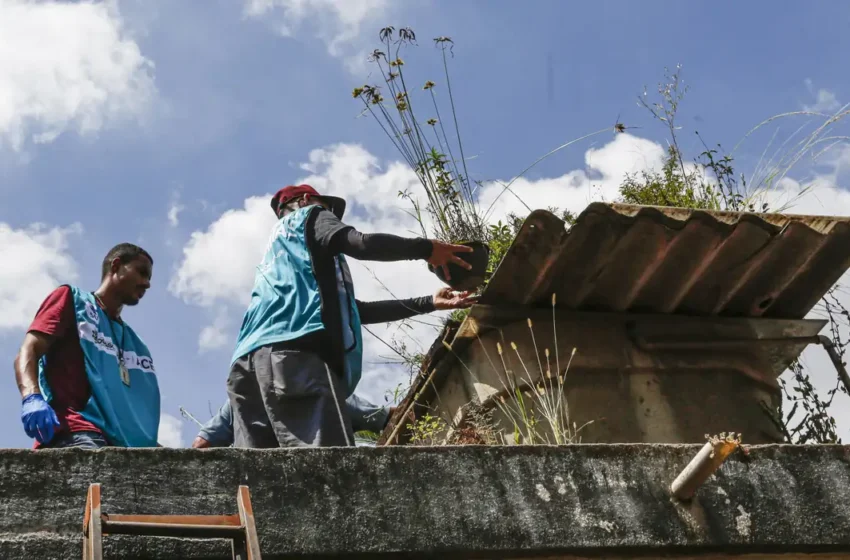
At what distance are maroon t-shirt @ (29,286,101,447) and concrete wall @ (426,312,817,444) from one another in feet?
5.74

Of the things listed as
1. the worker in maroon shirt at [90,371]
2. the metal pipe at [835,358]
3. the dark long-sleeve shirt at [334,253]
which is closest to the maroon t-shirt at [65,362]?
the worker in maroon shirt at [90,371]

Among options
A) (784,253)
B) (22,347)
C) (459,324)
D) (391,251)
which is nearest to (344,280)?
(391,251)

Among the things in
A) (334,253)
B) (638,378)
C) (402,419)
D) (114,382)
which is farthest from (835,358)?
(114,382)

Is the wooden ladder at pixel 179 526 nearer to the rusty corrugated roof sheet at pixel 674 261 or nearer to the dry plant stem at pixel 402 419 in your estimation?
the rusty corrugated roof sheet at pixel 674 261

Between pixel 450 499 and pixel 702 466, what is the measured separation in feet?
2.45

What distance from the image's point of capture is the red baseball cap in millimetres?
4902

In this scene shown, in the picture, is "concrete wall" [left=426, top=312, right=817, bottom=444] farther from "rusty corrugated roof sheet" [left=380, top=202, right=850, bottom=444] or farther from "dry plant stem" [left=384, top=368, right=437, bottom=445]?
"dry plant stem" [left=384, top=368, right=437, bottom=445]

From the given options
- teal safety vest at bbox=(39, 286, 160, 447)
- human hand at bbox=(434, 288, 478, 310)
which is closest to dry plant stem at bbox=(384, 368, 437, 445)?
human hand at bbox=(434, 288, 478, 310)

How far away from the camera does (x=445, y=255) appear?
14.6 feet

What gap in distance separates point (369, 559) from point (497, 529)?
1.22 ft

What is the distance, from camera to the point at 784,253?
455cm

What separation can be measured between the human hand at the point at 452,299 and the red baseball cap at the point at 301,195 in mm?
662

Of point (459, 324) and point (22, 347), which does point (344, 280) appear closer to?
point (459, 324)

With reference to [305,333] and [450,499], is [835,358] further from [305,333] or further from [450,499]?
[450,499]
